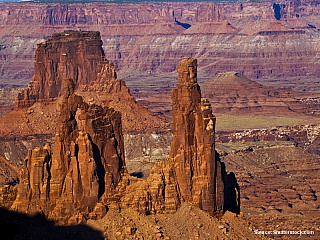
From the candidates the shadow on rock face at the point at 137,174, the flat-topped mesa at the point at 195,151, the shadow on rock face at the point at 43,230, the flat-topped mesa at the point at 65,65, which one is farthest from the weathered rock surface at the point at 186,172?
the flat-topped mesa at the point at 65,65

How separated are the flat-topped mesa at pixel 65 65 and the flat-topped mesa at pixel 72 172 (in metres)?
90.4

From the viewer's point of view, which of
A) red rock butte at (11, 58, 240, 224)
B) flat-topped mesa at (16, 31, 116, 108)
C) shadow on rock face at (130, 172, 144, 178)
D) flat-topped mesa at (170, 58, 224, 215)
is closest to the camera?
red rock butte at (11, 58, 240, 224)

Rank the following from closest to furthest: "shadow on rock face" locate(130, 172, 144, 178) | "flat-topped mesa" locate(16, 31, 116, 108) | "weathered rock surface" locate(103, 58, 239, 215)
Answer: "weathered rock surface" locate(103, 58, 239, 215)
"shadow on rock face" locate(130, 172, 144, 178)
"flat-topped mesa" locate(16, 31, 116, 108)

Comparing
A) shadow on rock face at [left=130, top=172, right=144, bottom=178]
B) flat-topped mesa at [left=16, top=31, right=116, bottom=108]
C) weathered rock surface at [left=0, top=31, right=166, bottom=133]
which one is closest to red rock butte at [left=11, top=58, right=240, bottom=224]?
shadow on rock face at [left=130, top=172, right=144, bottom=178]

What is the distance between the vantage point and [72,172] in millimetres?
68125

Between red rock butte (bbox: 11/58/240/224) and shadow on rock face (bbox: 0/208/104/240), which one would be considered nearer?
shadow on rock face (bbox: 0/208/104/240)

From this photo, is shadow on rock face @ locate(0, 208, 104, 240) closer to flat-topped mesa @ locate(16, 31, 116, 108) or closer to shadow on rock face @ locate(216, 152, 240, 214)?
shadow on rock face @ locate(216, 152, 240, 214)

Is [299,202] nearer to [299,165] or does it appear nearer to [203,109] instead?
[299,165]

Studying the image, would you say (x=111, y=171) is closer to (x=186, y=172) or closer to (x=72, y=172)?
(x=72, y=172)

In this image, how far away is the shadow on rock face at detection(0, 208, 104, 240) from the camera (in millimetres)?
63250

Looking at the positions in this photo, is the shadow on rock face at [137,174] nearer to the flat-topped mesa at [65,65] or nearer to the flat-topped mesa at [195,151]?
the flat-topped mesa at [195,151]

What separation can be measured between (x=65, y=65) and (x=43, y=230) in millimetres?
102298

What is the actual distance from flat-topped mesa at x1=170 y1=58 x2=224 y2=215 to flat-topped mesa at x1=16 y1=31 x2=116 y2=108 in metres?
87.6

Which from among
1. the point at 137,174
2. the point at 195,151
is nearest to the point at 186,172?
the point at 195,151
